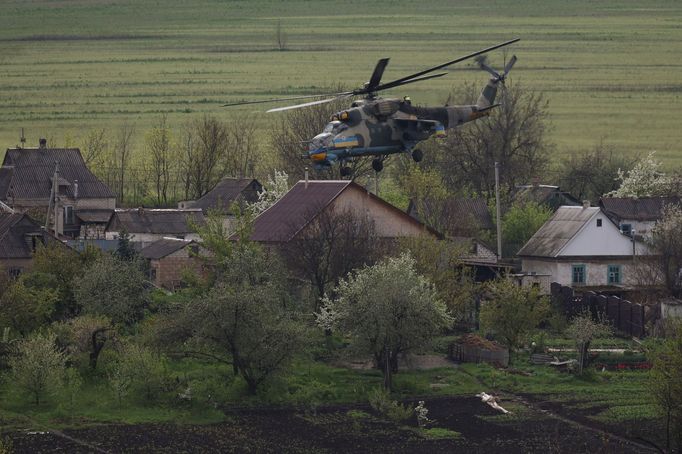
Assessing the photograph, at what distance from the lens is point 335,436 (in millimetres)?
45719

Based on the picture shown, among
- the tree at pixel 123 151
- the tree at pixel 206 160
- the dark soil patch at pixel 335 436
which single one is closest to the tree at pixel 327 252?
the dark soil patch at pixel 335 436

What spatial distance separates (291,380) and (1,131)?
9465 centimetres

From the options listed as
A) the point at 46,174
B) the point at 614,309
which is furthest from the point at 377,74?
the point at 46,174

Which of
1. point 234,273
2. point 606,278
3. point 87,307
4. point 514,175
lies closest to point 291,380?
point 234,273

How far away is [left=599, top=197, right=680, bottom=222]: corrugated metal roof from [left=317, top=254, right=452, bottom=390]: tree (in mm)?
28458

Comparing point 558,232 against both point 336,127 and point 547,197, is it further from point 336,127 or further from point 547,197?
point 336,127

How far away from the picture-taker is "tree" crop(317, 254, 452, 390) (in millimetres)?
52906

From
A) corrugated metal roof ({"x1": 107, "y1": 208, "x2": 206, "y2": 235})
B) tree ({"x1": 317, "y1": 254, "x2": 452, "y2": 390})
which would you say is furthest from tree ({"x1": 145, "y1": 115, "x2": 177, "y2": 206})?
tree ({"x1": 317, "y1": 254, "x2": 452, "y2": 390})

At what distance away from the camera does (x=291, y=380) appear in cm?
5266

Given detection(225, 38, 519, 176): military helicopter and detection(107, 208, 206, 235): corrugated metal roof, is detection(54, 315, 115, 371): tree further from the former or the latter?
detection(107, 208, 206, 235): corrugated metal roof

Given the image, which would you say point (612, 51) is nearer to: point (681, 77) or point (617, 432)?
point (681, 77)

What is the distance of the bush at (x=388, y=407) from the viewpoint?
48.0m

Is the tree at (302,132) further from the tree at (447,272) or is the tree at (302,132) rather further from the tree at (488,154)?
the tree at (447,272)

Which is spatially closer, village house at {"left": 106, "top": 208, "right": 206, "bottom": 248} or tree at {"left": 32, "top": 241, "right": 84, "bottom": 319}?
tree at {"left": 32, "top": 241, "right": 84, "bottom": 319}
